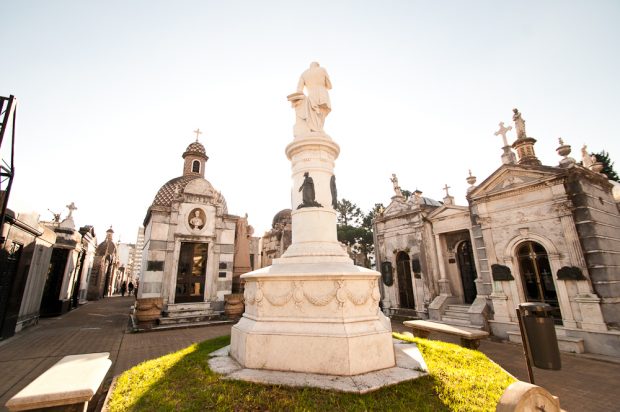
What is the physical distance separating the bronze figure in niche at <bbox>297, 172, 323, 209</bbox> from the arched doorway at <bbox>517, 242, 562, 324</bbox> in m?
9.67

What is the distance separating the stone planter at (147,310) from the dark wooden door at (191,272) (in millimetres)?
1805

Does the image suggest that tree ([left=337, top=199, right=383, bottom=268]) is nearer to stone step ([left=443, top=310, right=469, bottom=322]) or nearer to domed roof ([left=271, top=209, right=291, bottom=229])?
domed roof ([left=271, top=209, right=291, bottom=229])

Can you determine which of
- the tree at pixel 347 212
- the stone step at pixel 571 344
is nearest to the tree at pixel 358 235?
the tree at pixel 347 212

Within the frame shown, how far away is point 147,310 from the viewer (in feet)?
38.0

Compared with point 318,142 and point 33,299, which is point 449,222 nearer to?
point 318,142

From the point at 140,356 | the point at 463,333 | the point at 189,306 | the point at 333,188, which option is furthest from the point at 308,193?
the point at 189,306

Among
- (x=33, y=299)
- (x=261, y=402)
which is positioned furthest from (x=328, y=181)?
(x=33, y=299)

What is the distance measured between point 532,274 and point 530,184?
11.4 feet

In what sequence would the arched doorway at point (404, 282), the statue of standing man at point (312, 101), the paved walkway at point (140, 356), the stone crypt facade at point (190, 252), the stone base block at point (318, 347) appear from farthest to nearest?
1. the arched doorway at point (404, 282)
2. the stone crypt facade at point (190, 252)
3. the statue of standing man at point (312, 101)
4. the paved walkway at point (140, 356)
5. the stone base block at point (318, 347)

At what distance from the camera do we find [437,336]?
10.5 metres

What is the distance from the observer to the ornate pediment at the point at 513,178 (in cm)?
1027

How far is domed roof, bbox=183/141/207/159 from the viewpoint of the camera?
20.6m

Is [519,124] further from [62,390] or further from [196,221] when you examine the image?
[62,390]

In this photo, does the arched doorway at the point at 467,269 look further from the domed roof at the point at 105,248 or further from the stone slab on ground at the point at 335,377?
the domed roof at the point at 105,248
